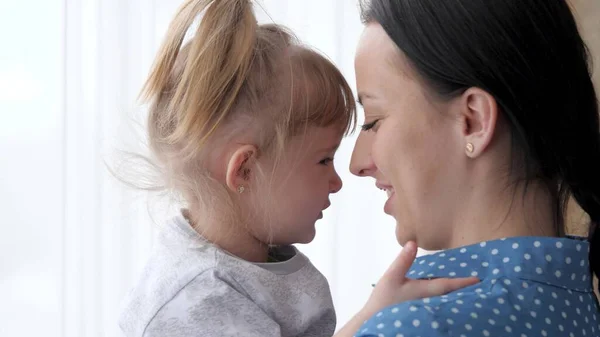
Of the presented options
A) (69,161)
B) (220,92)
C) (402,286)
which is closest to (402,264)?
(402,286)

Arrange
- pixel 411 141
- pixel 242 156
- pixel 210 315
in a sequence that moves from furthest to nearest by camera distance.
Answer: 1. pixel 242 156
2. pixel 210 315
3. pixel 411 141

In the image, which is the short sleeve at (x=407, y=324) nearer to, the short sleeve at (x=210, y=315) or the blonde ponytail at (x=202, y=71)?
the short sleeve at (x=210, y=315)

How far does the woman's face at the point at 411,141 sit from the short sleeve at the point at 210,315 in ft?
1.05

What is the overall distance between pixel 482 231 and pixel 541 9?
0.33m

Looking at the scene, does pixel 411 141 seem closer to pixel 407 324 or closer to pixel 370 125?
pixel 370 125

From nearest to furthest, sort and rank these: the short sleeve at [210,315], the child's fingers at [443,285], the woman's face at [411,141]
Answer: the child's fingers at [443,285]
the woman's face at [411,141]
the short sleeve at [210,315]

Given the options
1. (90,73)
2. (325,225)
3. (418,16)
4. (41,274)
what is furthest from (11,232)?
(418,16)

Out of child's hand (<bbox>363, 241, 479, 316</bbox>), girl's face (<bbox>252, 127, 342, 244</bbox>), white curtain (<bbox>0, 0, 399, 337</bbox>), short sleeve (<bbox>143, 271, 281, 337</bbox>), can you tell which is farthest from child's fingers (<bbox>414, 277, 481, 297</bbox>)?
white curtain (<bbox>0, 0, 399, 337</bbox>)

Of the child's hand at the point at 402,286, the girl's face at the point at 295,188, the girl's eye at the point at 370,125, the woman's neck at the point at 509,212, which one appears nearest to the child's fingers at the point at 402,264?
the child's hand at the point at 402,286

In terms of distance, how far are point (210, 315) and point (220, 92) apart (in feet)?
1.32

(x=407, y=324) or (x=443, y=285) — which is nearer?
(x=407, y=324)

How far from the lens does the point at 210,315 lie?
1.52 m

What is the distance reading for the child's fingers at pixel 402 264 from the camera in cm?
126

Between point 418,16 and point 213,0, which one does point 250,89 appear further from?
point 418,16
